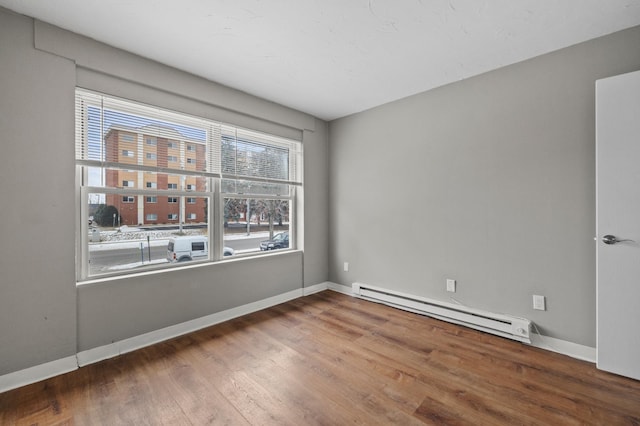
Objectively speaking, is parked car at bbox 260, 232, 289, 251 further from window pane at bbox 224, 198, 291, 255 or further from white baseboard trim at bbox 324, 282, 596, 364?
white baseboard trim at bbox 324, 282, 596, 364

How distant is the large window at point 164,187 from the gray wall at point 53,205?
14 centimetres

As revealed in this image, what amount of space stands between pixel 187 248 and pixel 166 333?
→ 835mm

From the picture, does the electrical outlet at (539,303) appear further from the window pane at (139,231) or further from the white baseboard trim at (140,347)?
the window pane at (139,231)

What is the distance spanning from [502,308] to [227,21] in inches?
138

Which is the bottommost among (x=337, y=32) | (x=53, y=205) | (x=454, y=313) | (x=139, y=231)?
(x=454, y=313)

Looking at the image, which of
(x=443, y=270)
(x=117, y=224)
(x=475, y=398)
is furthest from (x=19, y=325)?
(x=443, y=270)

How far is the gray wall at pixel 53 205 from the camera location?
1.93 metres

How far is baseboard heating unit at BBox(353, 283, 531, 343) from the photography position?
2.56 meters

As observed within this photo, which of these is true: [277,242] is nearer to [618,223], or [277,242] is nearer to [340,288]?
[340,288]

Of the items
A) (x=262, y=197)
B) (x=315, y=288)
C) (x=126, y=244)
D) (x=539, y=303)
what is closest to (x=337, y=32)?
(x=262, y=197)

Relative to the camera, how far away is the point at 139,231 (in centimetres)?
261

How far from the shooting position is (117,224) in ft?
8.13

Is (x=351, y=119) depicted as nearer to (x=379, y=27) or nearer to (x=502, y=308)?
(x=379, y=27)

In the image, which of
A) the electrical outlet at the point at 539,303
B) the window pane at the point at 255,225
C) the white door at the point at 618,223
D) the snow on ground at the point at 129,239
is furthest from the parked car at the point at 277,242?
the white door at the point at 618,223
